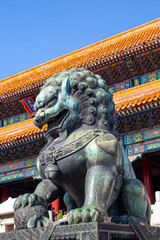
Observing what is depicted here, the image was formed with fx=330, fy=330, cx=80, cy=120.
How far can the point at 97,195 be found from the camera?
228cm

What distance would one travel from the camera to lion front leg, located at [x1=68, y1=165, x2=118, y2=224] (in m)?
2.13

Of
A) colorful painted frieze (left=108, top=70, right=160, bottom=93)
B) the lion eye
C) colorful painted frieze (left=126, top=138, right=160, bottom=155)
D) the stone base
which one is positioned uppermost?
colorful painted frieze (left=108, top=70, right=160, bottom=93)

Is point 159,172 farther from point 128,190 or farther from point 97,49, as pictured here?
point 128,190

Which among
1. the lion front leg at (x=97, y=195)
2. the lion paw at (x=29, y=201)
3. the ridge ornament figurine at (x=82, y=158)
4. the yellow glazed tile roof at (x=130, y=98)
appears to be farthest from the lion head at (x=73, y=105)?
the yellow glazed tile roof at (x=130, y=98)

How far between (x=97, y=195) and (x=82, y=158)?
1.01 ft

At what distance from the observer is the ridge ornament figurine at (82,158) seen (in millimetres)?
2373

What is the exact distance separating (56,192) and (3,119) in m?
14.4

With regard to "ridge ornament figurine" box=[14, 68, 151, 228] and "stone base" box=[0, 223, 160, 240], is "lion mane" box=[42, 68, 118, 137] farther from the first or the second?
"stone base" box=[0, 223, 160, 240]

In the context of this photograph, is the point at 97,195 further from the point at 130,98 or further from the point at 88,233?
the point at 130,98

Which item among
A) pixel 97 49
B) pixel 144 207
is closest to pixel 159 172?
pixel 97 49

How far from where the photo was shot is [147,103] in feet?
30.0

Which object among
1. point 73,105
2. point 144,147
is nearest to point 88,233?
point 73,105

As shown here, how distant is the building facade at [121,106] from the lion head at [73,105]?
6.57 meters

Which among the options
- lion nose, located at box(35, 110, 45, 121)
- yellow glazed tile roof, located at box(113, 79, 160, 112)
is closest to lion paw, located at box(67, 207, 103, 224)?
lion nose, located at box(35, 110, 45, 121)
